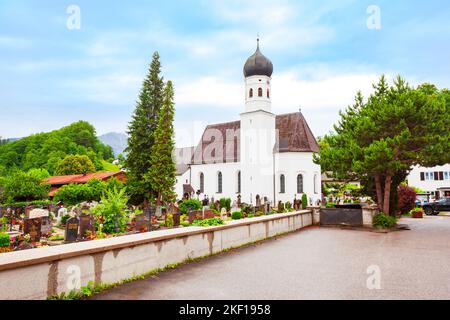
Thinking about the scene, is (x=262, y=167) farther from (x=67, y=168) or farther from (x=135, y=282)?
(x=67, y=168)

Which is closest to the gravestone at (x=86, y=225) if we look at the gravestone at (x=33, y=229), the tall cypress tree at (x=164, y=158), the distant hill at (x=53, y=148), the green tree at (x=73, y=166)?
the gravestone at (x=33, y=229)

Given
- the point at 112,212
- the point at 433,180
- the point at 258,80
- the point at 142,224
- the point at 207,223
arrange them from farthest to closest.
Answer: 1. the point at 433,180
2. the point at 258,80
3. the point at 142,224
4. the point at 112,212
5. the point at 207,223

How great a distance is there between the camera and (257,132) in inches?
1532

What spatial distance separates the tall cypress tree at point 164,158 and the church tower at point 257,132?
11589 mm

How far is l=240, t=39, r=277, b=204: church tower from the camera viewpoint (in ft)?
125

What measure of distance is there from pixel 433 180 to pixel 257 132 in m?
29.4

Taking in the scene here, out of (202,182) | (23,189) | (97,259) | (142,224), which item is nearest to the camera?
(97,259)

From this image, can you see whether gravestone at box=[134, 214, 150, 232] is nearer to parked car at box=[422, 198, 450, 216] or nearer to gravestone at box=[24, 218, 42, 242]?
gravestone at box=[24, 218, 42, 242]

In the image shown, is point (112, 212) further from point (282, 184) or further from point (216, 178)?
point (216, 178)

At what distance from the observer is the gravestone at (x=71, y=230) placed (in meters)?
11.8

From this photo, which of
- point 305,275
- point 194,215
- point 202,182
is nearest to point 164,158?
point 194,215

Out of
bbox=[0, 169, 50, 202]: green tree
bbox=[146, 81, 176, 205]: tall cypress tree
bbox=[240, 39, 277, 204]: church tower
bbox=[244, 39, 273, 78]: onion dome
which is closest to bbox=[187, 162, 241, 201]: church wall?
bbox=[240, 39, 277, 204]: church tower
